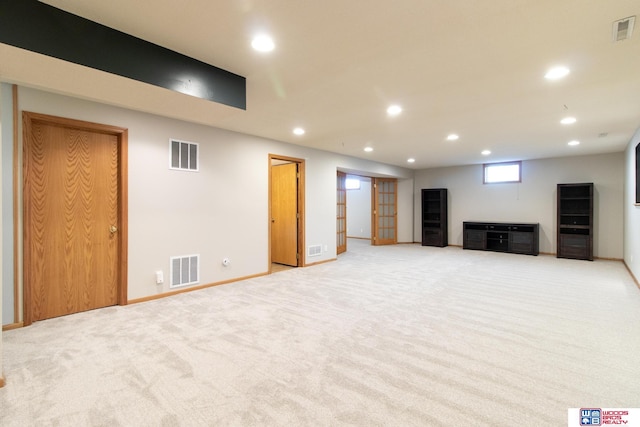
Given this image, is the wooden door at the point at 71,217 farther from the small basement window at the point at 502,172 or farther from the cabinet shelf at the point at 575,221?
the cabinet shelf at the point at 575,221

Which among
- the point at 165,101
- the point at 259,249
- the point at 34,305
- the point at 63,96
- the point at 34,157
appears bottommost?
the point at 34,305

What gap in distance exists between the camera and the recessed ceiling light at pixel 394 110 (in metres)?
3.82

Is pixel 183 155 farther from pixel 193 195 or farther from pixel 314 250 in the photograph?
pixel 314 250

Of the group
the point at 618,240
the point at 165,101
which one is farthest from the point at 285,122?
the point at 618,240

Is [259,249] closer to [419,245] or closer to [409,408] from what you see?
[409,408]

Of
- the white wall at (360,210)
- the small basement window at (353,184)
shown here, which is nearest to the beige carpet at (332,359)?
the white wall at (360,210)

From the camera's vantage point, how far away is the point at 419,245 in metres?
9.63

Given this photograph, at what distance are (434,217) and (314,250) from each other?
196 inches

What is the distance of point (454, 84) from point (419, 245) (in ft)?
23.6

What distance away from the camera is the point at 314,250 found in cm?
637

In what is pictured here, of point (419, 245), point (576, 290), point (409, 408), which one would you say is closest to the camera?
point (409, 408)

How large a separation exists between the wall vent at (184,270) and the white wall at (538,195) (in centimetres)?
764

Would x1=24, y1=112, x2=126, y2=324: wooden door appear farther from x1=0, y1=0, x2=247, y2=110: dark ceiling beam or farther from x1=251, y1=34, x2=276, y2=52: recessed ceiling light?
x1=251, y1=34, x2=276, y2=52: recessed ceiling light

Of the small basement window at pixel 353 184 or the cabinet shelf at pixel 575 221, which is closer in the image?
the cabinet shelf at pixel 575 221
